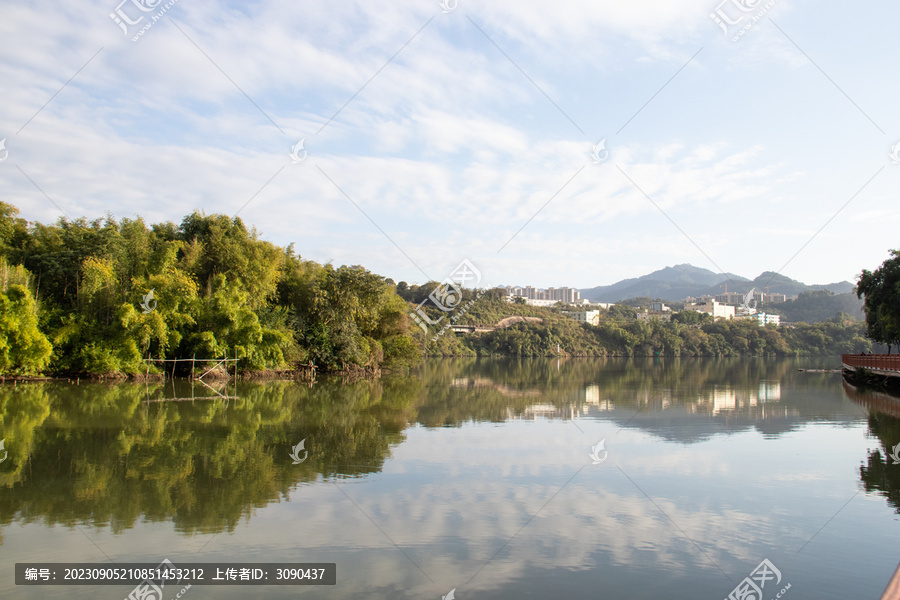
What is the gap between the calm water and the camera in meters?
6.16

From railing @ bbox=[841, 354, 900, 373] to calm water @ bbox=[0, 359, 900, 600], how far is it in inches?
548

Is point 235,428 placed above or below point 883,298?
below

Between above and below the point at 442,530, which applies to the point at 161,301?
above

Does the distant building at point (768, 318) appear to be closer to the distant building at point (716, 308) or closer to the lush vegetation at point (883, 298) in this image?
the distant building at point (716, 308)

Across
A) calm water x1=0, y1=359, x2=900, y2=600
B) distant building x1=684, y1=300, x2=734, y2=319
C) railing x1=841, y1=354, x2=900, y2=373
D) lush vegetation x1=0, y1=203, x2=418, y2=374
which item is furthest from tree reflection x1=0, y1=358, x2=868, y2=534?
distant building x1=684, y1=300, x2=734, y2=319

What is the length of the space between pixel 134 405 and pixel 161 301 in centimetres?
1144

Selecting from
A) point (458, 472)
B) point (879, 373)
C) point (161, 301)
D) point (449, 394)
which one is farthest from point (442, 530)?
point (879, 373)

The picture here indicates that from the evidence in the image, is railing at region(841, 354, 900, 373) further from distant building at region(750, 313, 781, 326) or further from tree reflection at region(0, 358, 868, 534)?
distant building at region(750, 313, 781, 326)

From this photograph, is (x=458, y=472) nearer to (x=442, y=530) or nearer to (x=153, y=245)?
(x=442, y=530)

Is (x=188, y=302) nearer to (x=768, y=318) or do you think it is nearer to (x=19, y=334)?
(x=19, y=334)

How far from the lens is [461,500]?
8.73 m

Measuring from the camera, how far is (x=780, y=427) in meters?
16.5

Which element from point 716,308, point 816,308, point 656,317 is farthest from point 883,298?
point 716,308

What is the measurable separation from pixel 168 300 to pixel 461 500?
80.2ft
